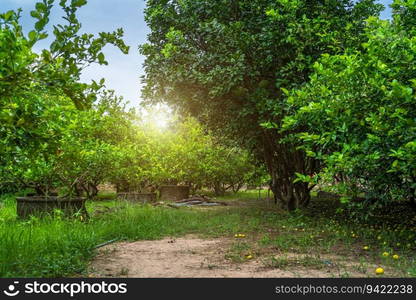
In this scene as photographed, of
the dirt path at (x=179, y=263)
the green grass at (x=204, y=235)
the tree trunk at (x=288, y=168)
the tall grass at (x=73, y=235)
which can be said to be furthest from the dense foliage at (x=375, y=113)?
the tree trunk at (x=288, y=168)

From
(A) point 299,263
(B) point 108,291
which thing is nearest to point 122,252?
(B) point 108,291

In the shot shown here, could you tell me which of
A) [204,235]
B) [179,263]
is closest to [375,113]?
[179,263]

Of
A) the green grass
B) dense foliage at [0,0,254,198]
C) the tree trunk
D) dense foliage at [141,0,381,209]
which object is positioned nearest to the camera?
dense foliage at [0,0,254,198]

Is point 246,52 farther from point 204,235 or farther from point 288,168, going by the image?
point 204,235

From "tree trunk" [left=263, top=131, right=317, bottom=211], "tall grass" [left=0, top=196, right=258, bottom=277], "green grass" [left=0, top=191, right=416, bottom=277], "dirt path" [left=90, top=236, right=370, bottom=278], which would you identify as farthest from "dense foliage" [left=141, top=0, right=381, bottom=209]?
"dirt path" [left=90, top=236, right=370, bottom=278]

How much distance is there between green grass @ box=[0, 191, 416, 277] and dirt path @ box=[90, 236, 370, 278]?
0.20m

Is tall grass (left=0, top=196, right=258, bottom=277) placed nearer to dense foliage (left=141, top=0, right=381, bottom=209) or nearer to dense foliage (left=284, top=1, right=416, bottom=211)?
dense foliage (left=141, top=0, right=381, bottom=209)

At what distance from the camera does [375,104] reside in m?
5.60

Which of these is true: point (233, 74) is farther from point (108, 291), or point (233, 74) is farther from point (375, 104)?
point (108, 291)

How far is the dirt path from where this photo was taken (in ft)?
13.9

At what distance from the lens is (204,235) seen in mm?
7410

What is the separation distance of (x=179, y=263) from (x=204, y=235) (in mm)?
2512

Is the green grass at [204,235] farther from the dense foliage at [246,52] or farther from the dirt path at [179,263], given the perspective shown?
the dense foliage at [246,52]

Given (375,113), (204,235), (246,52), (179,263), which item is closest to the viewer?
(179,263)
